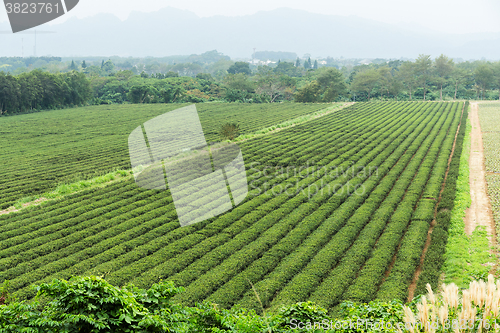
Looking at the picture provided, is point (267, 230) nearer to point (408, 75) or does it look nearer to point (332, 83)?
point (332, 83)

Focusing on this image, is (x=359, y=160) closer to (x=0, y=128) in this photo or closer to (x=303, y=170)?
(x=303, y=170)

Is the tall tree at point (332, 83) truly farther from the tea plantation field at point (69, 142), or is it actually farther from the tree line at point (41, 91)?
the tree line at point (41, 91)

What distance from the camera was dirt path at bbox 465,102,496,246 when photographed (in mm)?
16734

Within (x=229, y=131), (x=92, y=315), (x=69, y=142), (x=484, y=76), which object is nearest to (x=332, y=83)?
(x=484, y=76)

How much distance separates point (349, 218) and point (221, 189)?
8821 millimetres

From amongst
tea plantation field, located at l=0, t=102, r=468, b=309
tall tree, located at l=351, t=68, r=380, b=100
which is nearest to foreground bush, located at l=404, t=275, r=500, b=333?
tea plantation field, located at l=0, t=102, r=468, b=309

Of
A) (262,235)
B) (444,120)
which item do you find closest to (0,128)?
(262,235)

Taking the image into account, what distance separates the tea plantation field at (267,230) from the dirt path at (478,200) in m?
1.29

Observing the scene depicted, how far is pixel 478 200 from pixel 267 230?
1316cm

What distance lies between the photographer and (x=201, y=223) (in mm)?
17688

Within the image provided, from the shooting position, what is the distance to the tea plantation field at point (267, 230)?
12.4 m

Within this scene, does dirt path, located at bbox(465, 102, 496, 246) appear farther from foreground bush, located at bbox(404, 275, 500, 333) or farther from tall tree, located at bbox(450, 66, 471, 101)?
tall tree, located at bbox(450, 66, 471, 101)

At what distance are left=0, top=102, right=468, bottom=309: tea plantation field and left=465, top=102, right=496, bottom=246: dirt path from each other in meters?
1.29

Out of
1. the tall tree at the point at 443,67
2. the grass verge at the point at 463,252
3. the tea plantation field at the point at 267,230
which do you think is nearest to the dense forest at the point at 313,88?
the tall tree at the point at 443,67
